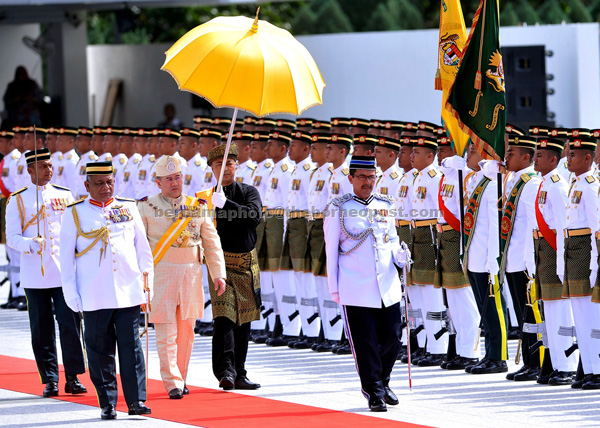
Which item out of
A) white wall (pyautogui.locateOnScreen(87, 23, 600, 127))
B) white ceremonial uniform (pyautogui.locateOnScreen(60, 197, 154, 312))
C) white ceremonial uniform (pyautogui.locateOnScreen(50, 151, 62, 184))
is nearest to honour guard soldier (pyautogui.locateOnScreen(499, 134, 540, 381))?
→ white ceremonial uniform (pyautogui.locateOnScreen(60, 197, 154, 312))

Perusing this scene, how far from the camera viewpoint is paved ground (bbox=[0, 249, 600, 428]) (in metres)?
9.31

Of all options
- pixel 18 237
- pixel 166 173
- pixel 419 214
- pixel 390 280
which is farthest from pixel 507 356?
pixel 18 237

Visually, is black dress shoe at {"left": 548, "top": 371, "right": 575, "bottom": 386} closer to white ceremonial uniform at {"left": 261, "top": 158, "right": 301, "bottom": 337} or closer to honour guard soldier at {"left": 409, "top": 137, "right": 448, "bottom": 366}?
honour guard soldier at {"left": 409, "top": 137, "right": 448, "bottom": 366}

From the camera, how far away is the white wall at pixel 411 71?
21828 mm

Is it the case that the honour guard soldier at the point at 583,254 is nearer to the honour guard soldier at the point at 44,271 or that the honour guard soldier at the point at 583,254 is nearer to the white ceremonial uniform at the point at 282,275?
the white ceremonial uniform at the point at 282,275

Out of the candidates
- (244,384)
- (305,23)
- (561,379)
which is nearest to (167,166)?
(244,384)

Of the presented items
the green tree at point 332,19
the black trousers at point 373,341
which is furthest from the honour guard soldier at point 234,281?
the green tree at point 332,19

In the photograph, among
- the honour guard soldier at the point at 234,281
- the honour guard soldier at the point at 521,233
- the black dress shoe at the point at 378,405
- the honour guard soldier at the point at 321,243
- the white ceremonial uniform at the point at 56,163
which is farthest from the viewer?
the white ceremonial uniform at the point at 56,163

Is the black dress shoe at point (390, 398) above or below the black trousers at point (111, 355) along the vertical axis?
below

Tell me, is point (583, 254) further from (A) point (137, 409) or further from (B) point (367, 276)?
(A) point (137, 409)

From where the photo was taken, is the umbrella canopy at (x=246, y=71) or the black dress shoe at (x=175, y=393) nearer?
the umbrella canopy at (x=246, y=71)

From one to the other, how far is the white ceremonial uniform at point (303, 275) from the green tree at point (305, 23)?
102ft

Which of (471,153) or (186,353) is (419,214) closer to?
(471,153)

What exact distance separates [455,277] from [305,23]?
33.5 meters
